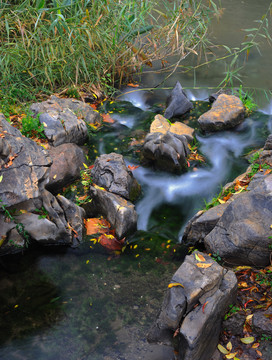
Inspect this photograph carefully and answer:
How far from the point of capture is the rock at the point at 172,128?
499 centimetres

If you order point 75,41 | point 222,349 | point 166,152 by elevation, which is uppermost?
point 75,41

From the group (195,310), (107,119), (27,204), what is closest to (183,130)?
(107,119)

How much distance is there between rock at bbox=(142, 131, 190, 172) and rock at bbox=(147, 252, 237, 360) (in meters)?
1.92

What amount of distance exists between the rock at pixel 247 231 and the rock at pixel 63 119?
235cm

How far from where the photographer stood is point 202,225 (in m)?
3.48

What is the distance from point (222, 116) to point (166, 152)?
1.34 meters

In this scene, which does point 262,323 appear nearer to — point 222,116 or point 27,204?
point 27,204

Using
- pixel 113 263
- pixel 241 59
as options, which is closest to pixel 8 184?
pixel 113 263

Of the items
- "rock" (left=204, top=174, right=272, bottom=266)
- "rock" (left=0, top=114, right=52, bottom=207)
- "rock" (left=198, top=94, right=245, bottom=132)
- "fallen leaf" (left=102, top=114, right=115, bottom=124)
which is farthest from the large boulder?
"rock" (left=198, top=94, right=245, bottom=132)

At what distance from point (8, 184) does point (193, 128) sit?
121 inches

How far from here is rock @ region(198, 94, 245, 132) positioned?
17.3 feet

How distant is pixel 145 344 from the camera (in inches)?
106

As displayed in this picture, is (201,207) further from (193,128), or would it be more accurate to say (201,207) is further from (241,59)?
(241,59)

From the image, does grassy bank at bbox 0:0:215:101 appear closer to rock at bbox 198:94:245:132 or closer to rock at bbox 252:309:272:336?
rock at bbox 198:94:245:132
